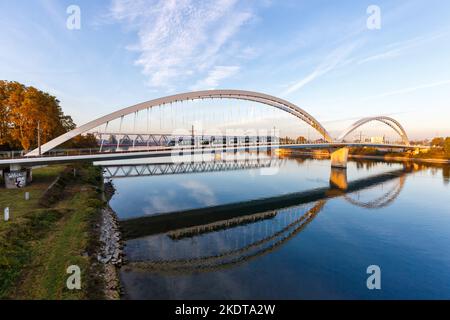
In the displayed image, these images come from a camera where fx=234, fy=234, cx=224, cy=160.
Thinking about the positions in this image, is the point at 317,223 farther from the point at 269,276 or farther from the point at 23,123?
the point at 23,123

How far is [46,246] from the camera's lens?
11.1 m

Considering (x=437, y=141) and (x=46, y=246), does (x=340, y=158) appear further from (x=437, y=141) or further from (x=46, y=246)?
(x=437, y=141)

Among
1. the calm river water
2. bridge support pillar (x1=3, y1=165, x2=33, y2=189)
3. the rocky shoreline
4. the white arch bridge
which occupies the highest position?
the white arch bridge

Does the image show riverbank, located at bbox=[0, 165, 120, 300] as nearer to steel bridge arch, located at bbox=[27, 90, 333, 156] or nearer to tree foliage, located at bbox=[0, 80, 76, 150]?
steel bridge arch, located at bbox=[27, 90, 333, 156]

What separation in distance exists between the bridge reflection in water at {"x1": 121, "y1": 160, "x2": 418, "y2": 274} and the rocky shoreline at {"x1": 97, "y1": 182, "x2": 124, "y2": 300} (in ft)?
2.15

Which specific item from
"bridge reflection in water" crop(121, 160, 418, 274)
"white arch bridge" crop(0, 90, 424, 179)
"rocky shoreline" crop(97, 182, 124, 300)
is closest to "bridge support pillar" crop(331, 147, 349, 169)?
"white arch bridge" crop(0, 90, 424, 179)

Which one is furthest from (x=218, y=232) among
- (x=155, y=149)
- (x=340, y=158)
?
(x=340, y=158)

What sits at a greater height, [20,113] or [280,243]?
[20,113]

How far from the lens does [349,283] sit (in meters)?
11.4

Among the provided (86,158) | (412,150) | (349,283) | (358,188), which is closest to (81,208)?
(86,158)

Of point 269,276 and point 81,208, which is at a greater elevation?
point 81,208

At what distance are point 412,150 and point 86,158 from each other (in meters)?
110

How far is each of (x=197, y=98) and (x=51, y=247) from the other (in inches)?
962

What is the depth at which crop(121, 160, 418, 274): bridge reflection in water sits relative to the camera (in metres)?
13.1
